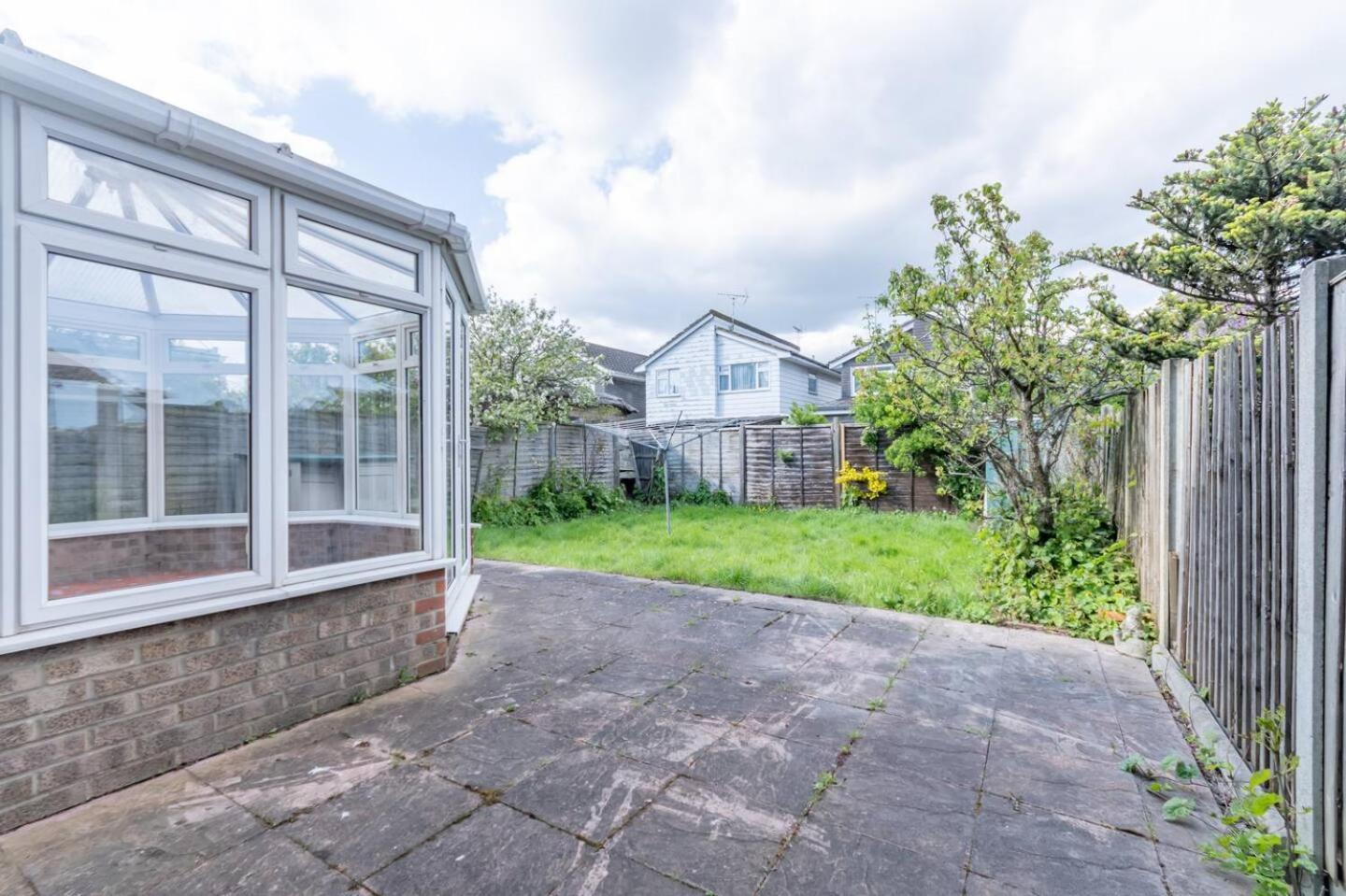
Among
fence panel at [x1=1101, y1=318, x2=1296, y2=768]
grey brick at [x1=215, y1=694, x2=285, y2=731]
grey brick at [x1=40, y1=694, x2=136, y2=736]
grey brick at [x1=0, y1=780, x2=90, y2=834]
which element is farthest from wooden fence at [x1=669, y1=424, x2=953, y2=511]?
grey brick at [x1=0, y1=780, x2=90, y2=834]

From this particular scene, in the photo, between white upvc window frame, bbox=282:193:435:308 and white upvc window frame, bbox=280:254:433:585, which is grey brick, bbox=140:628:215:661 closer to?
white upvc window frame, bbox=280:254:433:585

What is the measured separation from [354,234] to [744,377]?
1607 cm

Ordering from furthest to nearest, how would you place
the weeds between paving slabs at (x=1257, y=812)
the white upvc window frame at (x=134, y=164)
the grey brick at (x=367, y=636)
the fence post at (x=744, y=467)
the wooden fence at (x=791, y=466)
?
1. the fence post at (x=744, y=467)
2. the wooden fence at (x=791, y=466)
3. the grey brick at (x=367, y=636)
4. the white upvc window frame at (x=134, y=164)
5. the weeds between paving slabs at (x=1257, y=812)

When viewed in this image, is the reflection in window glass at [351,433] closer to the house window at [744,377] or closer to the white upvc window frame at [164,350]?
the white upvc window frame at [164,350]

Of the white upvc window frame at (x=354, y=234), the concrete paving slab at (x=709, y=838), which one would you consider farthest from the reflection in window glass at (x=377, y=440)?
the concrete paving slab at (x=709, y=838)

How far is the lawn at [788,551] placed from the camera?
201 inches

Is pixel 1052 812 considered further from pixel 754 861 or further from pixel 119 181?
pixel 119 181

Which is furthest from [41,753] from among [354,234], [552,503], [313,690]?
[552,503]

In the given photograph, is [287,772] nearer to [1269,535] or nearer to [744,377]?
[1269,535]

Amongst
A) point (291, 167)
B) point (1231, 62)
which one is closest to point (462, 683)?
point (291, 167)

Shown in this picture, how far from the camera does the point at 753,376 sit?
18359mm

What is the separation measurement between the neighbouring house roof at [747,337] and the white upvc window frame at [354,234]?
15.4 meters

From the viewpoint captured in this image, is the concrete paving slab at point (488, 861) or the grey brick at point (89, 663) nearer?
the concrete paving slab at point (488, 861)

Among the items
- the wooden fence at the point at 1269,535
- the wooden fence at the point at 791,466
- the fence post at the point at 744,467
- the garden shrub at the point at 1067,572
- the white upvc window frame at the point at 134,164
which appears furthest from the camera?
the fence post at the point at 744,467
